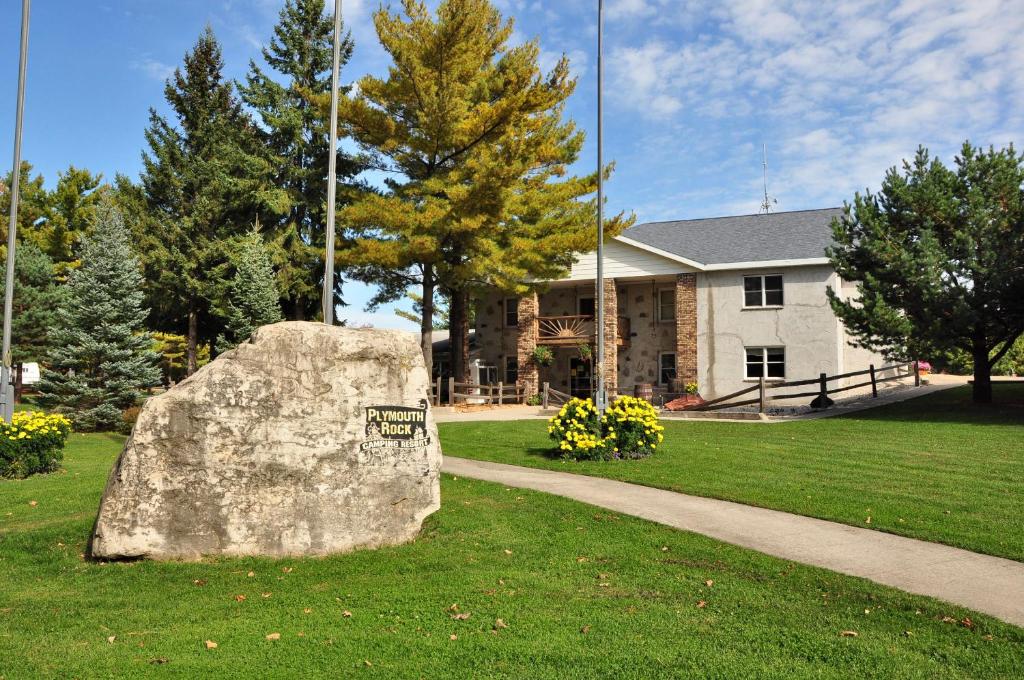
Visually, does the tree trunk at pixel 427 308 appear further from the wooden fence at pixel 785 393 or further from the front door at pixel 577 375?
the wooden fence at pixel 785 393

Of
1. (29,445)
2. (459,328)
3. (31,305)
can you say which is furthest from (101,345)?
(459,328)

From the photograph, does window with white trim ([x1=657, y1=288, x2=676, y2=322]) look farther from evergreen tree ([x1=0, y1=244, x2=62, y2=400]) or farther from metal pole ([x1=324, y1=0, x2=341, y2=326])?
evergreen tree ([x1=0, y1=244, x2=62, y2=400])

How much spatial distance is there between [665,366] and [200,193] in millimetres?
23205

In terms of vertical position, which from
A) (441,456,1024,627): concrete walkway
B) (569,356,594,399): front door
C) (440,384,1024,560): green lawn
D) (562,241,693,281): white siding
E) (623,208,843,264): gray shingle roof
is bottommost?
(441,456,1024,627): concrete walkway

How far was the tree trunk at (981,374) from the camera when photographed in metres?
20.5

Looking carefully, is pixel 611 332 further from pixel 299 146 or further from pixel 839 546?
pixel 839 546

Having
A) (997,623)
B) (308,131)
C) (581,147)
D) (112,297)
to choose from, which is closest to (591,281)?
(581,147)

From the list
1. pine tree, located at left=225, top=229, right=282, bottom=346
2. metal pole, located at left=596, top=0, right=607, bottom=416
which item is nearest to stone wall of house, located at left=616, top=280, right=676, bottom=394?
pine tree, located at left=225, top=229, right=282, bottom=346

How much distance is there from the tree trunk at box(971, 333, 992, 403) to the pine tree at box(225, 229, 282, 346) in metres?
24.0

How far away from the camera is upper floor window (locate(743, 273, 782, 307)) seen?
27609 millimetres

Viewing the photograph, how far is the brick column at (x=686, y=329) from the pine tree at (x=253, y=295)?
16.2 meters

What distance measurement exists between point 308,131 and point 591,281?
14.5m

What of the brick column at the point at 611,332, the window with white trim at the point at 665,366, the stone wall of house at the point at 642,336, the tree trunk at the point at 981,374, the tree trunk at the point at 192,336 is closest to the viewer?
the tree trunk at the point at 981,374

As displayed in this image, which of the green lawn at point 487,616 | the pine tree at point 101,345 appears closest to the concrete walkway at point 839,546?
the green lawn at point 487,616
